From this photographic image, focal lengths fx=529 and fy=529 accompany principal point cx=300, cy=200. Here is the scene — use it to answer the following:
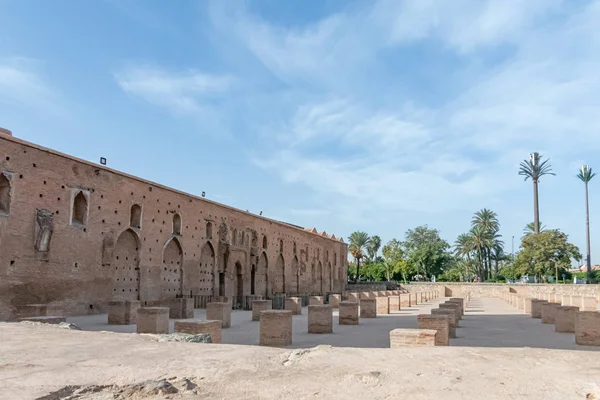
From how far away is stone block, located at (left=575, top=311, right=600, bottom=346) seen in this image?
33.4ft

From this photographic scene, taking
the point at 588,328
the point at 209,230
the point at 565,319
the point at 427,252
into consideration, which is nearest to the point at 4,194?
the point at 209,230

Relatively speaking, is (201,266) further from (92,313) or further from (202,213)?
(92,313)

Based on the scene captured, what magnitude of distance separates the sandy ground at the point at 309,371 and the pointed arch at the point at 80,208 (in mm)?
11673

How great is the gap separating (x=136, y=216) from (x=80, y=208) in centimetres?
285

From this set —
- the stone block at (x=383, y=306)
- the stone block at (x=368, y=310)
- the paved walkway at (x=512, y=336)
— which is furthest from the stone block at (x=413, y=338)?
the stone block at (x=383, y=306)

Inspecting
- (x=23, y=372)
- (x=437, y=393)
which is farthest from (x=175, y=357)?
(x=437, y=393)

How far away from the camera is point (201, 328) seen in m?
8.82

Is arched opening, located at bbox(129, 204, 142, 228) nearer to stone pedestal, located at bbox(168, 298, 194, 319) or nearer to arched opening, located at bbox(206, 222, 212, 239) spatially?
stone pedestal, located at bbox(168, 298, 194, 319)

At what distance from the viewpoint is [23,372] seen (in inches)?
187

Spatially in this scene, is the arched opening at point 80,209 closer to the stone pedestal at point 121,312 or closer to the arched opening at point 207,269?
the stone pedestal at point 121,312

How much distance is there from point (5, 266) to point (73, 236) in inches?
102

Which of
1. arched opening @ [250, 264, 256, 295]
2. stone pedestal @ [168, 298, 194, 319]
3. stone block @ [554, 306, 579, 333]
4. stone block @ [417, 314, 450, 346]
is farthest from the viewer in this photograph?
arched opening @ [250, 264, 256, 295]

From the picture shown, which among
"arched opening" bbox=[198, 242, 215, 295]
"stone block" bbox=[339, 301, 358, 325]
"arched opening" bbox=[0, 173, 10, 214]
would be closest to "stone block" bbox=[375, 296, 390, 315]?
"stone block" bbox=[339, 301, 358, 325]

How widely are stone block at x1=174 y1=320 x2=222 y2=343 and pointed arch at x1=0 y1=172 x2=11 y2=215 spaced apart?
8197mm
